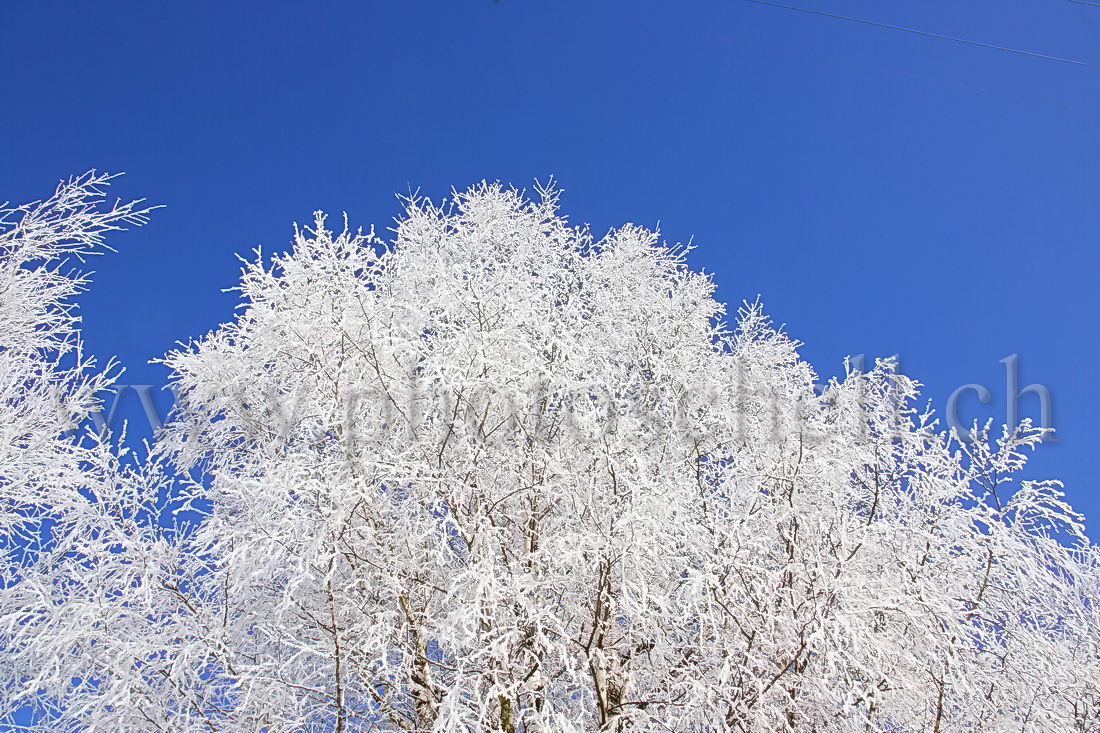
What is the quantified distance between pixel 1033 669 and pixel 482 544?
4655 millimetres

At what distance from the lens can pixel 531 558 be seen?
5.53 m

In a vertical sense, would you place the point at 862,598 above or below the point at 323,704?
above

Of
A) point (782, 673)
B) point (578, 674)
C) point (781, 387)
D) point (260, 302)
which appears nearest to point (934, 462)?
point (781, 387)

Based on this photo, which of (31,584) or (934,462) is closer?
(31,584)

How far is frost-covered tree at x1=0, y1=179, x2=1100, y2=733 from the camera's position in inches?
207

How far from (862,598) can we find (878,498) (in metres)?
1.80

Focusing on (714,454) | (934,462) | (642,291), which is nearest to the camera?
(934,462)

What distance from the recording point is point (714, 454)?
7.53 meters

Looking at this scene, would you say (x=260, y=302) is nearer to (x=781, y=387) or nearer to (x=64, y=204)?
(x=64, y=204)

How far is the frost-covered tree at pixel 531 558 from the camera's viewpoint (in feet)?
17.3

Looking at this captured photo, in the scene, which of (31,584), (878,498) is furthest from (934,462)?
(31,584)

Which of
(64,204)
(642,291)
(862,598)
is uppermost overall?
(642,291)

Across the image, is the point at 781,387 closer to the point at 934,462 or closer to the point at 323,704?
the point at 934,462

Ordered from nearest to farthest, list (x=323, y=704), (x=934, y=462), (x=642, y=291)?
(x=323, y=704), (x=934, y=462), (x=642, y=291)
